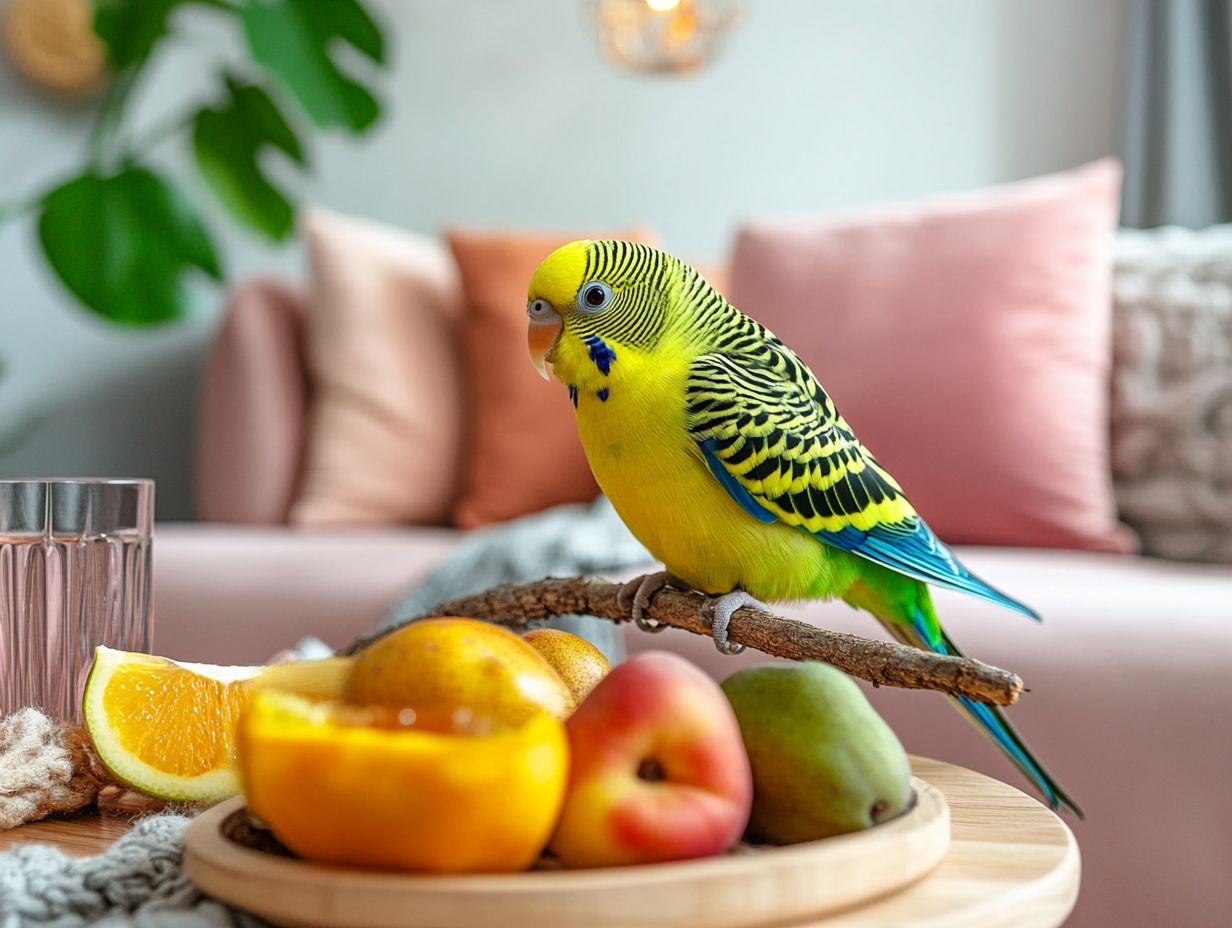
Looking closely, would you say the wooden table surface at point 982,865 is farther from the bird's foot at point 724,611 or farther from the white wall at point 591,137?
the white wall at point 591,137

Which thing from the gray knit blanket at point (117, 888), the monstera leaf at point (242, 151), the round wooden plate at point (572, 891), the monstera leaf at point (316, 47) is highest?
the monstera leaf at point (316, 47)

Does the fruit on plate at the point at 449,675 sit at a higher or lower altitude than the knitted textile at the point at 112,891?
higher

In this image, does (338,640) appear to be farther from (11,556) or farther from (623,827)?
(623,827)

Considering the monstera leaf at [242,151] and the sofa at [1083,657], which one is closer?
the sofa at [1083,657]

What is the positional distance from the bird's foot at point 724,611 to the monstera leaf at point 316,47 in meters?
1.74

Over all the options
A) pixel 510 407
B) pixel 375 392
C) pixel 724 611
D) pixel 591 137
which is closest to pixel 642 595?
pixel 724 611

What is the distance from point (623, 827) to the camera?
44 cm

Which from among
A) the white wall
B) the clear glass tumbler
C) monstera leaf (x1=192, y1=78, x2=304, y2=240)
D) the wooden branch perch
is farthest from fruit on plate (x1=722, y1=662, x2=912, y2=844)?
the white wall

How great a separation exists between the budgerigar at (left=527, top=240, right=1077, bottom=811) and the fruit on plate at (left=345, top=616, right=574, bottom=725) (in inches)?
8.8

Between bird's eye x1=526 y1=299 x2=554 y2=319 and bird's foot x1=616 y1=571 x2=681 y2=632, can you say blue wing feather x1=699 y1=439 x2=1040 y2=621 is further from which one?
bird's eye x1=526 y1=299 x2=554 y2=319

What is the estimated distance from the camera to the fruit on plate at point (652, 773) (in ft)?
1.46

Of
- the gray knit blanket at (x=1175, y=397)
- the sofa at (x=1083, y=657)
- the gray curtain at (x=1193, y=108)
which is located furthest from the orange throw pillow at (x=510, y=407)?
the gray curtain at (x=1193, y=108)

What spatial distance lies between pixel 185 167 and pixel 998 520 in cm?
222

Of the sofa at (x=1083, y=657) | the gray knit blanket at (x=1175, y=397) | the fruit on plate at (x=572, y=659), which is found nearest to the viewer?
Answer: the fruit on plate at (x=572, y=659)
